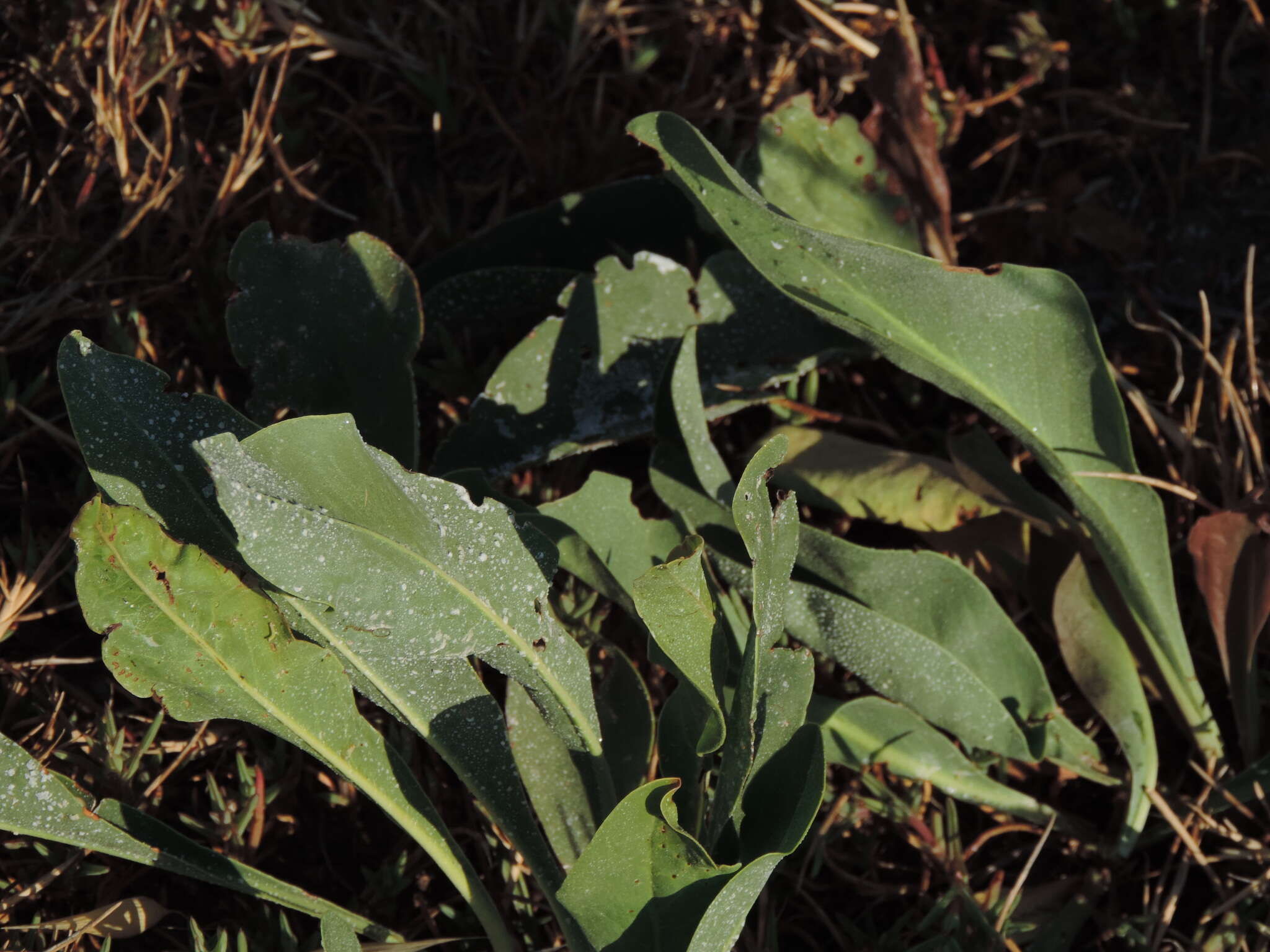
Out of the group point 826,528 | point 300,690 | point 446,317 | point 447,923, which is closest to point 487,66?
point 446,317

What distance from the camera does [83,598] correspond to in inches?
32.2

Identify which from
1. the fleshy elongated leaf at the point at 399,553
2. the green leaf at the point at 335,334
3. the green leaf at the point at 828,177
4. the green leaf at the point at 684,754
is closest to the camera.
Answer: the fleshy elongated leaf at the point at 399,553

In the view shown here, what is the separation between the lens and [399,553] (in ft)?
2.74

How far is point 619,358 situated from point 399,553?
45 centimetres

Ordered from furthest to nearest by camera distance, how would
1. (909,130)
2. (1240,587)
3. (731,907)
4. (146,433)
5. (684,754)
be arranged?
(909,130) < (1240,587) < (684,754) < (146,433) < (731,907)

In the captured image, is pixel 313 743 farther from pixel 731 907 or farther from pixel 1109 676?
pixel 1109 676

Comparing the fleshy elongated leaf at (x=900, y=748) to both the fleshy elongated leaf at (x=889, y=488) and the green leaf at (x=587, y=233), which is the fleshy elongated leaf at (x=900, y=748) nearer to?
the fleshy elongated leaf at (x=889, y=488)

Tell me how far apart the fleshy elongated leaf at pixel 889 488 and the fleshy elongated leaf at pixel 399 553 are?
344mm

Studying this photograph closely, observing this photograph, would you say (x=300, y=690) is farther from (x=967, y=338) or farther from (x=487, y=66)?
(x=487, y=66)

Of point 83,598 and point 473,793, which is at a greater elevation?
point 83,598

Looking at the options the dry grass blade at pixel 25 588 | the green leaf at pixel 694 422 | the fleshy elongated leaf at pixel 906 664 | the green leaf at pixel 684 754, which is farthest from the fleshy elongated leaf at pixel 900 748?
the dry grass blade at pixel 25 588

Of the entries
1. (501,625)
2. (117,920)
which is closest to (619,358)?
(501,625)

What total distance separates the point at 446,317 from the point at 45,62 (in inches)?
23.8

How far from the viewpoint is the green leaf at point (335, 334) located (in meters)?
1.11
